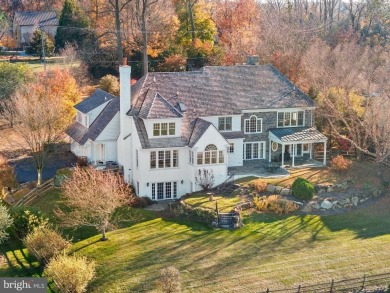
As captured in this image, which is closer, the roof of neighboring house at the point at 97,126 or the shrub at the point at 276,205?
the shrub at the point at 276,205

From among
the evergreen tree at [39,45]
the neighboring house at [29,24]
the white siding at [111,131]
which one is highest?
the neighboring house at [29,24]

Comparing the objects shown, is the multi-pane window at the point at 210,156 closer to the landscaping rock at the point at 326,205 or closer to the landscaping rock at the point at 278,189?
the landscaping rock at the point at 278,189

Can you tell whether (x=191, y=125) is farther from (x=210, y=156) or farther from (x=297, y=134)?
(x=297, y=134)

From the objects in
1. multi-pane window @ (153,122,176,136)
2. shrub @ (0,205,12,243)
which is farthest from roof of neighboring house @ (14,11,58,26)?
shrub @ (0,205,12,243)

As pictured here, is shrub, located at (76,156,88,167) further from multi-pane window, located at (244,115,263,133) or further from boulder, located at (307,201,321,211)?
boulder, located at (307,201,321,211)

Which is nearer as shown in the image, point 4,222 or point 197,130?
point 4,222

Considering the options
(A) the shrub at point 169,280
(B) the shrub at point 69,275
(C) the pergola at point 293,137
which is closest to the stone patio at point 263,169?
(C) the pergola at point 293,137

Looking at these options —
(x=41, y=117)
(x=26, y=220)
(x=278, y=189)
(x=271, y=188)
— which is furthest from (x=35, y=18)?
(x=278, y=189)
